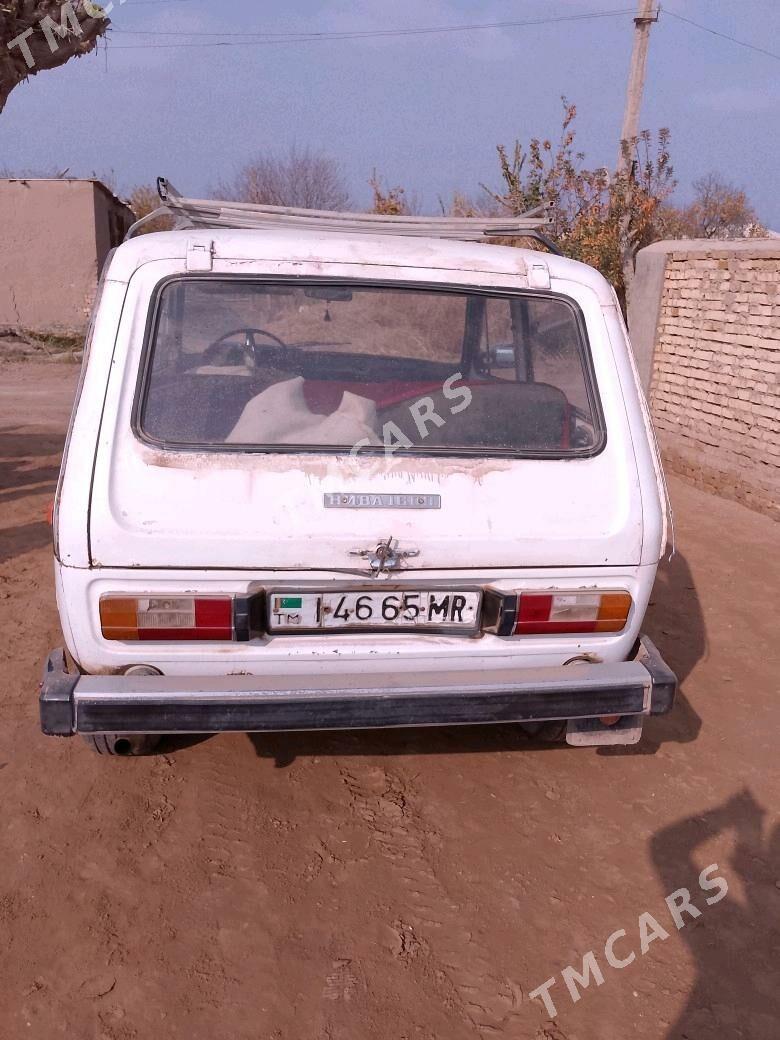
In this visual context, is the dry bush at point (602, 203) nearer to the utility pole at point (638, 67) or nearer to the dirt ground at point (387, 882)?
the utility pole at point (638, 67)

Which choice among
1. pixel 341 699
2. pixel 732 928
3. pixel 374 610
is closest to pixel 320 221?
pixel 374 610

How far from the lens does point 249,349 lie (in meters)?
2.79

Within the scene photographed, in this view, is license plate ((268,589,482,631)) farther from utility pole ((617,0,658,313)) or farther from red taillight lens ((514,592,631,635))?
utility pole ((617,0,658,313))

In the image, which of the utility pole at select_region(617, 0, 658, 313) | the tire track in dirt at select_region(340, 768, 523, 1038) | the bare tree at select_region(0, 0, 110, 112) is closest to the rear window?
the tire track in dirt at select_region(340, 768, 523, 1038)

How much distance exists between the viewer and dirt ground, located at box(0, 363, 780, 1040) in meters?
2.20

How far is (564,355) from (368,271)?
720 mm

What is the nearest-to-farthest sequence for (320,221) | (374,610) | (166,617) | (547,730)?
(166,617) → (374,610) → (547,730) → (320,221)

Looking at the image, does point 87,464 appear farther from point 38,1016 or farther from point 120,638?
point 38,1016

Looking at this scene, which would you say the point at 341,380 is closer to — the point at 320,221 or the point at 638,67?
the point at 320,221

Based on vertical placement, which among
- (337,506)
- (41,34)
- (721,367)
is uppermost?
(41,34)

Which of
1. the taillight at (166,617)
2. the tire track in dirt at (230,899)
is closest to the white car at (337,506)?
the taillight at (166,617)

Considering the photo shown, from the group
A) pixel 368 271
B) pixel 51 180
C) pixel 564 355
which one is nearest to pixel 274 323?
pixel 368 271

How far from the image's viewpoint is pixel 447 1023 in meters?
2.17

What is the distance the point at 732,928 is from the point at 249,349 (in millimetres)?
2293
